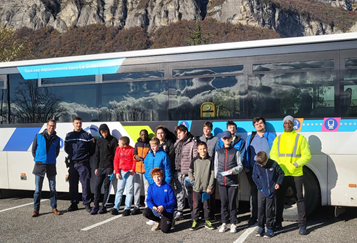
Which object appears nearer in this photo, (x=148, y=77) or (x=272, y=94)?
(x=272, y=94)

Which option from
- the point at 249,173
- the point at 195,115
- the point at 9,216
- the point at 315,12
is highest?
the point at 315,12

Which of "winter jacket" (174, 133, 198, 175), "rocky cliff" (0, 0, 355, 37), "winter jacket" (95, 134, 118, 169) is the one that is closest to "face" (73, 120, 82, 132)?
"winter jacket" (95, 134, 118, 169)

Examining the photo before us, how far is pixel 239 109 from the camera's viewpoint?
7316 millimetres

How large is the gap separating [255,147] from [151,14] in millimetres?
123008

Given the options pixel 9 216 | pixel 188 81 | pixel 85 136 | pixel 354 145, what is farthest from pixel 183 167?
pixel 9 216

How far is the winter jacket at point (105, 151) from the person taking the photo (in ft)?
26.2

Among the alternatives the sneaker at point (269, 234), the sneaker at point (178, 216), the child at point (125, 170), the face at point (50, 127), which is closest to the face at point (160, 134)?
the child at point (125, 170)

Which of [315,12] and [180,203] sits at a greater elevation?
[315,12]

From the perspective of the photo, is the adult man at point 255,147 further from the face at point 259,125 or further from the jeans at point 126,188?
the jeans at point 126,188

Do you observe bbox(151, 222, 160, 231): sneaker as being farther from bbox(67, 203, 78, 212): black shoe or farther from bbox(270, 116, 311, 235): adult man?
bbox(67, 203, 78, 212): black shoe

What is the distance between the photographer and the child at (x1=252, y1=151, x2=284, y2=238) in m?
6.10

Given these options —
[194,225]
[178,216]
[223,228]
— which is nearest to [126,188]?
[178,216]

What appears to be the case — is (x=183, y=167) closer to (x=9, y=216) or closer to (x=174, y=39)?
(x=9, y=216)

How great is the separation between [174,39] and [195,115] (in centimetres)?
9178
